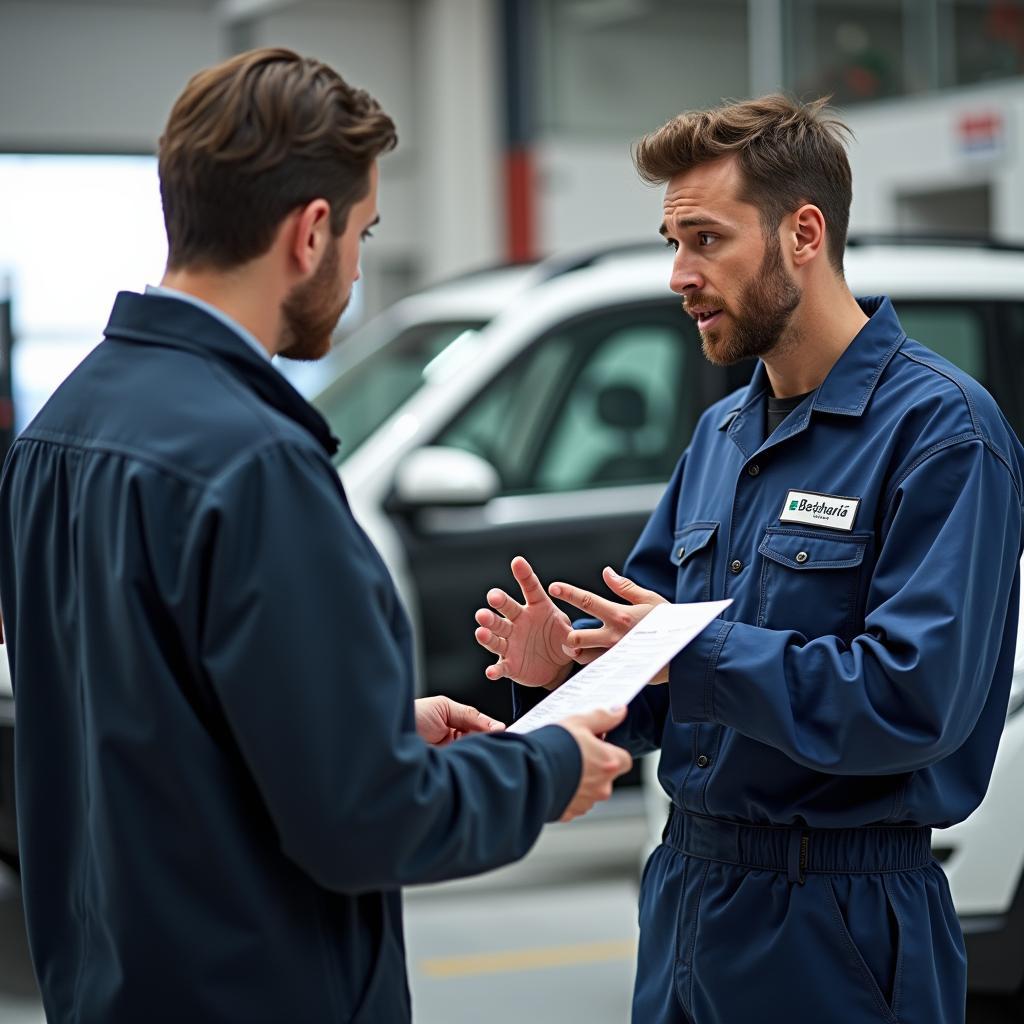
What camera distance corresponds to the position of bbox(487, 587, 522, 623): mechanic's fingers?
237 centimetres

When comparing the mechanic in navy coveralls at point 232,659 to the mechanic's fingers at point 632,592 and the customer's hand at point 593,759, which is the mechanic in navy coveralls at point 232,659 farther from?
the mechanic's fingers at point 632,592

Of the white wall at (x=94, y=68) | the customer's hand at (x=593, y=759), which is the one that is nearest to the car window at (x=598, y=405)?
the customer's hand at (x=593, y=759)

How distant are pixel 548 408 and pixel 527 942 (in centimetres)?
166

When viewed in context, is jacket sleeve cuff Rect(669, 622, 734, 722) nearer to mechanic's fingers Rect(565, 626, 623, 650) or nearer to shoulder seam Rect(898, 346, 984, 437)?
mechanic's fingers Rect(565, 626, 623, 650)

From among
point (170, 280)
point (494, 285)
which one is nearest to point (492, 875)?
point (494, 285)

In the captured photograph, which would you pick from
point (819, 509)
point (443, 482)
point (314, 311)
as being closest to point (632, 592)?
point (819, 509)

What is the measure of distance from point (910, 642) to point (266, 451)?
87 cm

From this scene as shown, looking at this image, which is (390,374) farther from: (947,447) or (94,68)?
(94,68)

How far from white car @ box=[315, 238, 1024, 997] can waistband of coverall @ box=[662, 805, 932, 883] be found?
2651 mm

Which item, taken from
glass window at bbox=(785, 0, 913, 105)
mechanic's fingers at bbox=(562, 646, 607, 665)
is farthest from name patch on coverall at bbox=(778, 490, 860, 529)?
glass window at bbox=(785, 0, 913, 105)

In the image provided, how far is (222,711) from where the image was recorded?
1.69m

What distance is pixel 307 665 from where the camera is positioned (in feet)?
5.34

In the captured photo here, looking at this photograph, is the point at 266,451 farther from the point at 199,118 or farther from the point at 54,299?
the point at 54,299

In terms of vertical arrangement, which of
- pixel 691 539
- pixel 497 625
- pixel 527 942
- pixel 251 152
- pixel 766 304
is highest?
pixel 251 152
